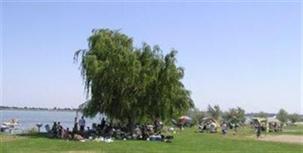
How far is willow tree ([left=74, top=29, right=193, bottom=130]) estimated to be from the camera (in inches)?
1590

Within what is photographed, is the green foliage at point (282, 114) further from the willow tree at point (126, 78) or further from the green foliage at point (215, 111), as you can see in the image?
the willow tree at point (126, 78)

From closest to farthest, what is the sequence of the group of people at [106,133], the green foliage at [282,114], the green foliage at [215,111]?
the group of people at [106,133]
the green foliage at [215,111]
the green foliage at [282,114]

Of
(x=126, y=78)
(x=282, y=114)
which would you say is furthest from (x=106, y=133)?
(x=282, y=114)

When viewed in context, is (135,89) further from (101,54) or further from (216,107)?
(216,107)

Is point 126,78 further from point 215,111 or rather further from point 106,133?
point 215,111

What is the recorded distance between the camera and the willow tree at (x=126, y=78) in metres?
40.4

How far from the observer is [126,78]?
40.5 meters

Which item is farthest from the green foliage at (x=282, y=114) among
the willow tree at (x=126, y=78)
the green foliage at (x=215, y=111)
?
the willow tree at (x=126, y=78)

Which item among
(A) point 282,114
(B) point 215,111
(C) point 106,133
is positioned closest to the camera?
(C) point 106,133

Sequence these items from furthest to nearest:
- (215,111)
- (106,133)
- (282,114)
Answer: (282,114), (215,111), (106,133)

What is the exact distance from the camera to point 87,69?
40.4 meters

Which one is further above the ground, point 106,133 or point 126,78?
point 126,78

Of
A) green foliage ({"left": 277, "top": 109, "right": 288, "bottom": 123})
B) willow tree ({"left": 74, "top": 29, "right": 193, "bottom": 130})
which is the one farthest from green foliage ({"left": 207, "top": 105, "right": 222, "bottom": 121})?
willow tree ({"left": 74, "top": 29, "right": 193, "bottom": 130})

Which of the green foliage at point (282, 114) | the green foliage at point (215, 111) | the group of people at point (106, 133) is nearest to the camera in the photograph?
the group of people at point (106, 133)
